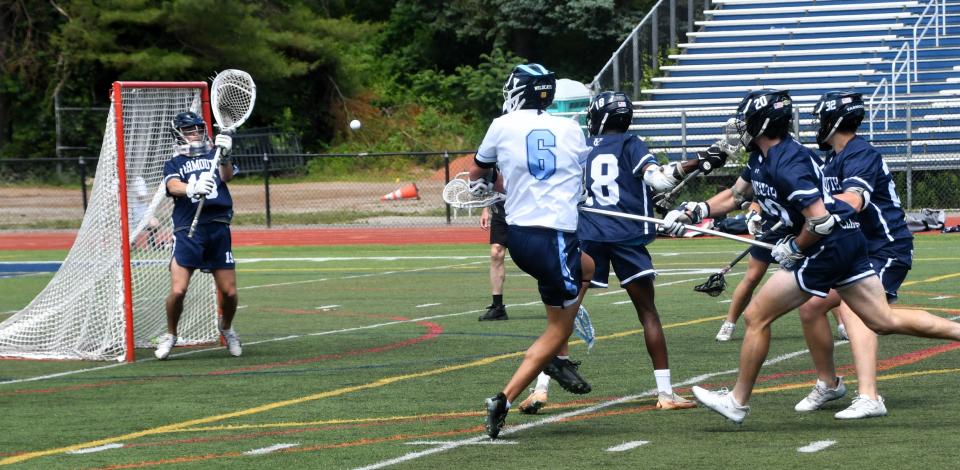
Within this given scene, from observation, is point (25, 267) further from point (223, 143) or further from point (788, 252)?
point (788, 252)

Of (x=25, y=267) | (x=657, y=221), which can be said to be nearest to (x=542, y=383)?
(x=657, y=221)

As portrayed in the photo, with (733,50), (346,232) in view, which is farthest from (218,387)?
(733,50)

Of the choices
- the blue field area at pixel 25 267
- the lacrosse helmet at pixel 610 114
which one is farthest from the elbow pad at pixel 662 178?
the blue field area at pixel 25 267

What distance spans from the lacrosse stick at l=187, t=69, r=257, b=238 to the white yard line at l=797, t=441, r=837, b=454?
18.8 ft

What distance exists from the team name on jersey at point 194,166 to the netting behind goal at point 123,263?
0.58 m

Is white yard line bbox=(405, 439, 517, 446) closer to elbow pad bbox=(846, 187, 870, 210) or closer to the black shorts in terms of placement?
elbow pad bbox=(846, 187, 870, 210)

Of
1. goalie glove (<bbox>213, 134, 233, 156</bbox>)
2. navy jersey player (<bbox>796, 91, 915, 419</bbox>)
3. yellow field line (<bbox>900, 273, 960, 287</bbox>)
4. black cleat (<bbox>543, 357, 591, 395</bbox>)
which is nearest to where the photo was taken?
navy jersey player (<bbox>796, 91, 915, 419</bbox>)

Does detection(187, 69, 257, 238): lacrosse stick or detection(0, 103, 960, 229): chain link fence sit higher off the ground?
detection(187, 69, 257, 238): lacrosse stick

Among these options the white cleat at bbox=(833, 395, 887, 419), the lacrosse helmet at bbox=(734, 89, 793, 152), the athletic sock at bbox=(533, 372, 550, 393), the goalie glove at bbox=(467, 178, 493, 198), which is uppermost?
the lacrosse helmet at bbox=(734, 89, 793, 152)

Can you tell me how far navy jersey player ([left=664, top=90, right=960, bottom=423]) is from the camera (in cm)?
732

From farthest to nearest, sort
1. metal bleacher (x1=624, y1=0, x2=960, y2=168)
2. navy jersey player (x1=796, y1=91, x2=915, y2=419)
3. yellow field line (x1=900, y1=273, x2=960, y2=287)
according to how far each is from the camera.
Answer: metal bleacher (x1=624, y1=0, x2=960, y2=168), yellow field line (x1=900, y1=273, x2=960, y2=287), navy jersey player (x1=796, y1=91, x2=915, y2=419)

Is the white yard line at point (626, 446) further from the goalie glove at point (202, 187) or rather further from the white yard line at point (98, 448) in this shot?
the goalie glove at point (202, 187)

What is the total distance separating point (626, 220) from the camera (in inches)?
331

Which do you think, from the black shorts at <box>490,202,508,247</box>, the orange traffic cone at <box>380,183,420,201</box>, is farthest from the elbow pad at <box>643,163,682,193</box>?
the orange traffic cone at <box>380,183,420,201</box>
